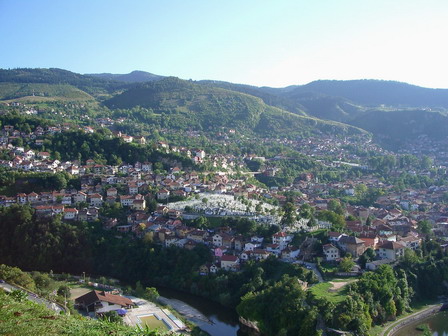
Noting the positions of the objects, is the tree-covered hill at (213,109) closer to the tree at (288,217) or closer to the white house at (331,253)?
the tree at (288,217)

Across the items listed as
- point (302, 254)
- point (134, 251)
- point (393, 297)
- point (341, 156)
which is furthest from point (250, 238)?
point (341, 156)

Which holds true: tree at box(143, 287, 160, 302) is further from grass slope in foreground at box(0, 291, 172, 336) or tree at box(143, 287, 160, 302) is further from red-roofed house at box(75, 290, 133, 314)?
grass slope in foreground at box(0, 291, 172, 336)

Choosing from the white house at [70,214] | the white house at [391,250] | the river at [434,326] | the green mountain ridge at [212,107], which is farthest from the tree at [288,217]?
the green mountain ridge at [212,107]

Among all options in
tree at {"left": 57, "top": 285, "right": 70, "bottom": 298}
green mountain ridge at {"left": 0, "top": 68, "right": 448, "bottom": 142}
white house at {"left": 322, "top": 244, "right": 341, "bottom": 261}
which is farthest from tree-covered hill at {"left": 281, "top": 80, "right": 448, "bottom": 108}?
tree at {"left": 57, "top": 285, "right": 70, "bottom": 298}

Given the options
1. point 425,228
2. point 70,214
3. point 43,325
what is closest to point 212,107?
point 70,214

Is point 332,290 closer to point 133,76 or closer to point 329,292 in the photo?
point 329,292
